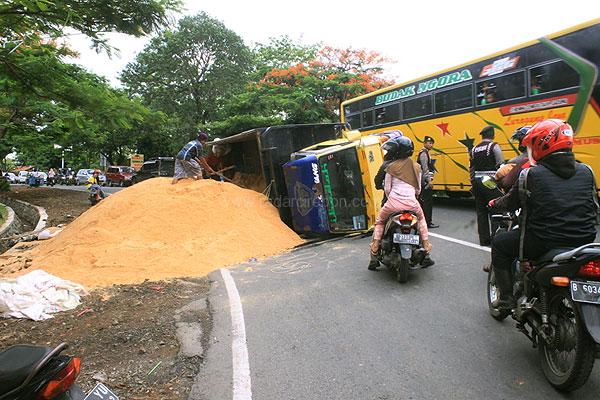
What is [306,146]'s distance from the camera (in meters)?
10.1

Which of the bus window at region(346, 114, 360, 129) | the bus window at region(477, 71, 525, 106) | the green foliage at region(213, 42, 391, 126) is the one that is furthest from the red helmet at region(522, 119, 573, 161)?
the green foliage at region(213, 42, 391, 126)

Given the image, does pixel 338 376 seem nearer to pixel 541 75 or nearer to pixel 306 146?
pixel 306 146

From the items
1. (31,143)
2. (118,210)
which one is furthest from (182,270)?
(31,143)

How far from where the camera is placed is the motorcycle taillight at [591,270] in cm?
254

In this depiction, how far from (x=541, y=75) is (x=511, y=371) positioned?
7480 mm

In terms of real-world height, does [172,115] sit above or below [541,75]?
above

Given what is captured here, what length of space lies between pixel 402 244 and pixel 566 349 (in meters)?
2.46

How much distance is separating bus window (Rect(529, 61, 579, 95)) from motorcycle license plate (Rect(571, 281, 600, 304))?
6.97 m

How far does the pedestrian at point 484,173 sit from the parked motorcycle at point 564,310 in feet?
10.9

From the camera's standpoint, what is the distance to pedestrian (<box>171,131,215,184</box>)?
9750 millimetres

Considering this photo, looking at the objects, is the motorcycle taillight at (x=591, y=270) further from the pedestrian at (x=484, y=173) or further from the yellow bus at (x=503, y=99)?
the yellow bus at (x=503, y=99)

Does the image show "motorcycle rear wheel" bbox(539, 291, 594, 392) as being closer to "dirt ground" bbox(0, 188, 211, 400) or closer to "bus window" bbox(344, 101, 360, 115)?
"dirt ground" bbox(0, 188, 211, 400)

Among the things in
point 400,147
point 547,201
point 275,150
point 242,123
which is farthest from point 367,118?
point 242,123

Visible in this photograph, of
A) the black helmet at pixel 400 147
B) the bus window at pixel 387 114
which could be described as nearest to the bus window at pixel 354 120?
the bus window at pixel 387 114
